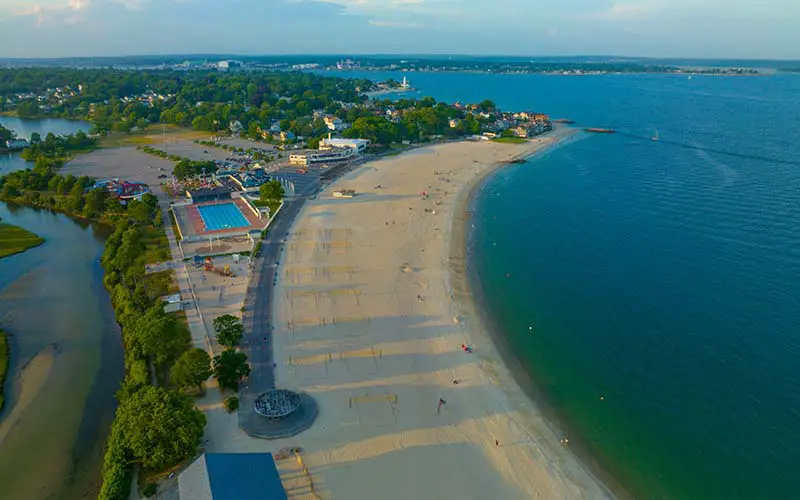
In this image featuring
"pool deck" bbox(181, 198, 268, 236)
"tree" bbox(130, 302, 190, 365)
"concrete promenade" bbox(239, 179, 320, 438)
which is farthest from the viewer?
"pool deck" bbox(181, 198, 268, 236)

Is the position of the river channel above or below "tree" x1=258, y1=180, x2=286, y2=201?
below

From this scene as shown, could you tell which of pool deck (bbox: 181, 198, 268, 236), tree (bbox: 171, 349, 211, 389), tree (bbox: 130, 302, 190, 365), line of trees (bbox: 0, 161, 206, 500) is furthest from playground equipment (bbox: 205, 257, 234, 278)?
tree (bbox: 171, 349, 211, 389)

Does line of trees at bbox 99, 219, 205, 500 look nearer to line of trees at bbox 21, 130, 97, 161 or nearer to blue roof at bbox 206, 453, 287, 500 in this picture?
blue roof at bbox 206, 453, 287, 500

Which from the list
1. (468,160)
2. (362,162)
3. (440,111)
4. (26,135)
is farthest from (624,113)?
(26,135)

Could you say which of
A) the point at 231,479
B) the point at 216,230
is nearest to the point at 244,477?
the point at 231,479

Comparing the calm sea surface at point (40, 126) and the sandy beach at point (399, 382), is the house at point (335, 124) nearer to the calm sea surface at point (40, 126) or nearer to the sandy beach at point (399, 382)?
the calm sea surface at point (40, 126)
